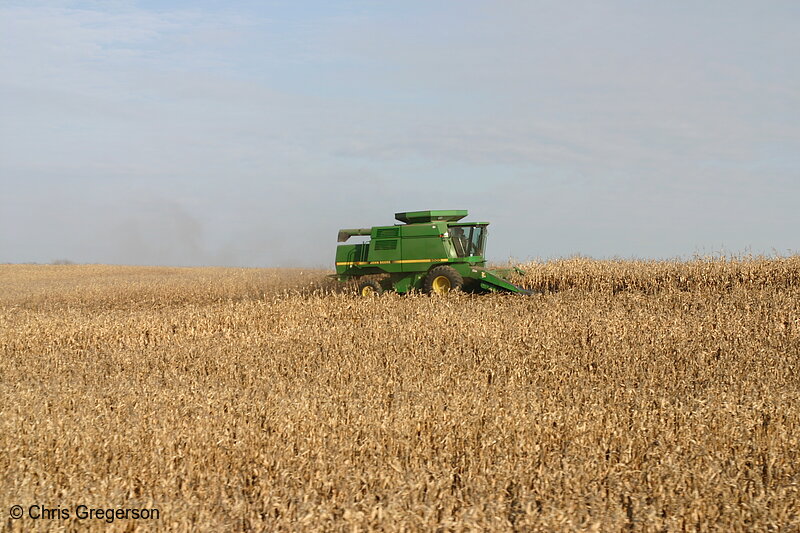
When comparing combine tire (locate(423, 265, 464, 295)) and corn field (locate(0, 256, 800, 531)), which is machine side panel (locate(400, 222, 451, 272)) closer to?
combine tire (locate(423, 265, 464, 295))

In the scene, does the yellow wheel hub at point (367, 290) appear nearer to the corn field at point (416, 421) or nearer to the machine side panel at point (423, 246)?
the machine side panel at point (423, 246)

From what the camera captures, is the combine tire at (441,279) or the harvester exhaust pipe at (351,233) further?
the harvester exhaust pipe at (351,233)

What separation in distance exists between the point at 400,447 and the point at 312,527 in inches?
59.8

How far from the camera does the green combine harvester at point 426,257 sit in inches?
613

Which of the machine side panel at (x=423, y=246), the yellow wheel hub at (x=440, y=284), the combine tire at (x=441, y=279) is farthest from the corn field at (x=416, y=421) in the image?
the machine side panel at (x=423, y=246)

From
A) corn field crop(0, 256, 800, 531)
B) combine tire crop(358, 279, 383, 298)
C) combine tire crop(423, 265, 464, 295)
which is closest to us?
corn field crop(0, 256, 800, 531)

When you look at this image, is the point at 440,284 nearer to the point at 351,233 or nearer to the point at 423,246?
the point at 423,246

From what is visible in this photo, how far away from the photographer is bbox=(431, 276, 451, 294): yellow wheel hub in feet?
51.0

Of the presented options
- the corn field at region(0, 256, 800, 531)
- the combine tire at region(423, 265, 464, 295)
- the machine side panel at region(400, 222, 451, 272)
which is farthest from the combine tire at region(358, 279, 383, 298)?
the corn field at region(0, 256, 800, 531)

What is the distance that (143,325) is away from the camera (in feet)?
41.5

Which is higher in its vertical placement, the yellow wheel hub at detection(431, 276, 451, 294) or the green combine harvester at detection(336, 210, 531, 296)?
the green combine harvester at detection(336, 210, 531, 296)

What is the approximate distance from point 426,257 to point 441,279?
57cm

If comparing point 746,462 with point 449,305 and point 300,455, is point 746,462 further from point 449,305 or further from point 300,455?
point 449,305

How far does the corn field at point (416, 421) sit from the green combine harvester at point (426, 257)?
289 centimetres
